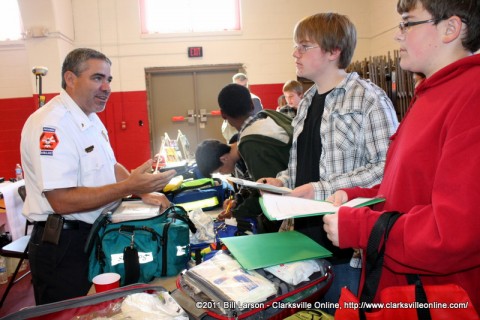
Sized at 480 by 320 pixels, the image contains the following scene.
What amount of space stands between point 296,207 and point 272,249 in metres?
0.22

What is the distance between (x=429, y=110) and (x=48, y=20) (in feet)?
22.5

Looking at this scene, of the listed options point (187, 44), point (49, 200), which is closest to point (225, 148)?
point (49, 200)

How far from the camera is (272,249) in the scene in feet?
3.74

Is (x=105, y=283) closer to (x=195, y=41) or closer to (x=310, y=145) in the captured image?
(x=310, y=145)

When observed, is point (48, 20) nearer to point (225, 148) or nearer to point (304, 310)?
point (225, 148)

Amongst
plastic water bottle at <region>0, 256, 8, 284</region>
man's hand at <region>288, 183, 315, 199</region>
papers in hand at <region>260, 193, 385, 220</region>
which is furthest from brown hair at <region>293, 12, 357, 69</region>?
plastic water bottle at <region>0, 256, 8, 284</region>

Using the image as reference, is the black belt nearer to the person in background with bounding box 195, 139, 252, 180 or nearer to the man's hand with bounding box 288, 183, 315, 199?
the person in background with bounding box 195, 139, 252, 180

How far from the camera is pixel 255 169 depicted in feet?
6.08

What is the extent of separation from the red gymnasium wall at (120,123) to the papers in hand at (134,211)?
5463mm

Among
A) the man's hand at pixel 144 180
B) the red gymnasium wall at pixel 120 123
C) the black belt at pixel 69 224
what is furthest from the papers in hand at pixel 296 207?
the red gymnasium wall at pixel 120 123

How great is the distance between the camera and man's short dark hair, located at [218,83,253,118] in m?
2.16

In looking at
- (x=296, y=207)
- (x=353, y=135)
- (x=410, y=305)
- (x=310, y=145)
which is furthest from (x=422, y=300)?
(x=310, y=145)

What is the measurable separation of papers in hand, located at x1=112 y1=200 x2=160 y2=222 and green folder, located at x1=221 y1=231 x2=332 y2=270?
1.99 ft

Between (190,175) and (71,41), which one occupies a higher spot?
(71,41)
